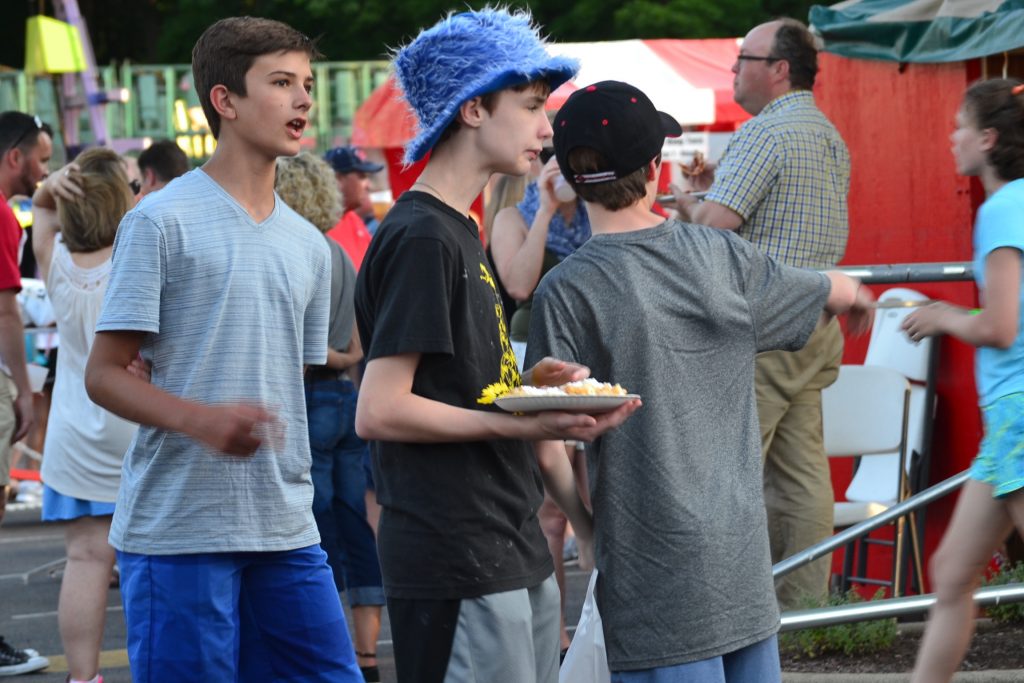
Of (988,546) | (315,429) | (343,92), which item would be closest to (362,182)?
(315,429)

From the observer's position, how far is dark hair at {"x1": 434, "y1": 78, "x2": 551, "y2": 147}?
3.11 meters

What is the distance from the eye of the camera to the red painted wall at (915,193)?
6863mm

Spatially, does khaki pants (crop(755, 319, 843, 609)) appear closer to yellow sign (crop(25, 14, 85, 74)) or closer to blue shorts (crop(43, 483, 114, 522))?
blue shorts (crop(43, 483, 114, 522))

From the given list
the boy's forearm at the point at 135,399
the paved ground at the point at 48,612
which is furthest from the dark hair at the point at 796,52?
the boy's forearm at the point at 135,399

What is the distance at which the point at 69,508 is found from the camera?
574 centimetres

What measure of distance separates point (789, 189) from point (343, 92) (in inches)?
797

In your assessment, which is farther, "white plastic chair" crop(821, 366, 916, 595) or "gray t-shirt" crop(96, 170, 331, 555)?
"white plastic chair" crop(821, 366, 916, 595)

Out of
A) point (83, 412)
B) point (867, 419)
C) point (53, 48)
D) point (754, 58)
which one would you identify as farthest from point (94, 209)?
point (53, 48)

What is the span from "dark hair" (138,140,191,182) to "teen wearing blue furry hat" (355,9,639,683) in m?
4.41

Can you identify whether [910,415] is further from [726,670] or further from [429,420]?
[429,420]

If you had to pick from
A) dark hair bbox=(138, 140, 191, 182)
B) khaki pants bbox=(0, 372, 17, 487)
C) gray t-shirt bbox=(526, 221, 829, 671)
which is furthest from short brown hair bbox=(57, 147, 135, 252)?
gray t-shirt bbox=(526, 221, 829, 671)

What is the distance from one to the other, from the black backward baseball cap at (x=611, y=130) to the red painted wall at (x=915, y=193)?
3.82 meters

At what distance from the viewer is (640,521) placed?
3041mm

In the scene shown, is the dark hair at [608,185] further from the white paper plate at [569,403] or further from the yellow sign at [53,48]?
the yellow sign at [53,48]
